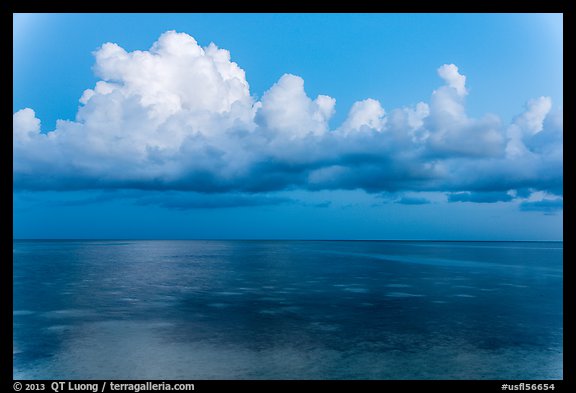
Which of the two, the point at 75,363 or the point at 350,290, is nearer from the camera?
the point at 75,363

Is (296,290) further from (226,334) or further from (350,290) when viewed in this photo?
(226,334)

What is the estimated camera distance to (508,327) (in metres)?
17.2

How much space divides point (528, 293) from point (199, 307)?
21.1 metres

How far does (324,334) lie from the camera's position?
15.6 meters

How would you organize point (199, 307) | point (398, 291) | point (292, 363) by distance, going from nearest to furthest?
point (292, 363)
point (199, 307)
point (398, 291)
